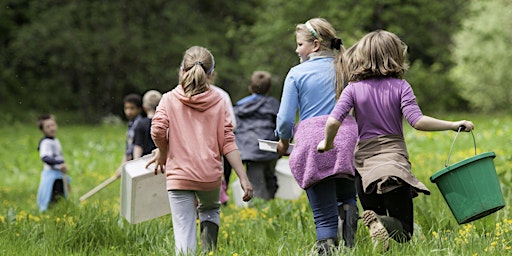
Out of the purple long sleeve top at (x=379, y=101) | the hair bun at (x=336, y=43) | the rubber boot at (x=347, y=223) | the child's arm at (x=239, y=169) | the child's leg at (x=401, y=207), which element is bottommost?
the rubber boot at (x=347, y=223)

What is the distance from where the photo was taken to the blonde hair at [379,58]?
15.2 ft

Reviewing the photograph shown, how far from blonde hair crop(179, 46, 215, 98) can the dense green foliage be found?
23845mm

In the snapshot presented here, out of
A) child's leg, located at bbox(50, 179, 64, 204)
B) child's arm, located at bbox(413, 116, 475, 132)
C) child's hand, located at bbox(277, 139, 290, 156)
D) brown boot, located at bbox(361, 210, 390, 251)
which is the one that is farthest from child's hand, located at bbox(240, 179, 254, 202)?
child's leg, located at bbox(50, 179, 64, 204)

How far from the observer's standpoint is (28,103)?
111 feet

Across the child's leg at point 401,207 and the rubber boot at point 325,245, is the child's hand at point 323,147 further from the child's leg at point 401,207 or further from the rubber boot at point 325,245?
the rubber boot at point 325,245

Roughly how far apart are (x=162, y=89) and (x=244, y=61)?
11.0 feet

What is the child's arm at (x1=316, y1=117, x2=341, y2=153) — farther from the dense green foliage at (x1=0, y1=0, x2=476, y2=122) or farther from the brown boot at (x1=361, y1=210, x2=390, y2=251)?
the dense green foliage at (x1=0, y1=0, x2=476, y2=122)

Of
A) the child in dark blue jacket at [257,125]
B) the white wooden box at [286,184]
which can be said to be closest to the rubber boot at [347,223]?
the child in dark blue jacket at [257,125]

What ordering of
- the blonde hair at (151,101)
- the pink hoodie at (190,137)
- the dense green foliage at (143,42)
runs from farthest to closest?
the dense green foliage at (143,42) < the blonde hair at (151,101) < the pink hoodie at (190,137)

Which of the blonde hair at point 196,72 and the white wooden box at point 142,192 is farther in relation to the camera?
the white wooden box at point 142,192

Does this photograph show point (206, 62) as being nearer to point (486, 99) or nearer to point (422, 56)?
point (486, 99)

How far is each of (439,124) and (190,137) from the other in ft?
4.68

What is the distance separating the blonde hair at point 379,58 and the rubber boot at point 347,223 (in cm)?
82

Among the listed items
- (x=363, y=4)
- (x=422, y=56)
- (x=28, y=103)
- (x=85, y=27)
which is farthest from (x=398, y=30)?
(x=28, y=103)
